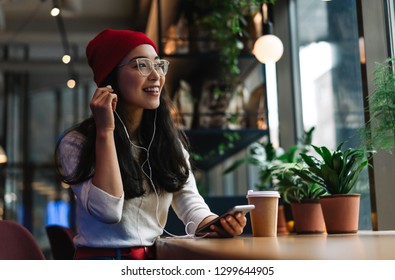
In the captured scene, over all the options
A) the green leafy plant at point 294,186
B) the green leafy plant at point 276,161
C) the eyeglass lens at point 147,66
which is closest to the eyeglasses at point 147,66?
the eyeglass lens at point 147,66

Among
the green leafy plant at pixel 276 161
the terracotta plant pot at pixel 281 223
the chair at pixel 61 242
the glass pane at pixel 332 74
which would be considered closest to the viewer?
the glass pane at pixel 332 74

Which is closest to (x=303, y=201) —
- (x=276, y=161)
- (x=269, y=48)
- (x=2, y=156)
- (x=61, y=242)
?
(x=276, y=161)

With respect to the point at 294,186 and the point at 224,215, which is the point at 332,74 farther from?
the point at 224,215

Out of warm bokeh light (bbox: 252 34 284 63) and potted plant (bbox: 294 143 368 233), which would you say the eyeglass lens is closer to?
potted plant (bbox: 294 143 368 233)

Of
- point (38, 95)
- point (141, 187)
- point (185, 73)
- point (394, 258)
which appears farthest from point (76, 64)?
point (394, 258)

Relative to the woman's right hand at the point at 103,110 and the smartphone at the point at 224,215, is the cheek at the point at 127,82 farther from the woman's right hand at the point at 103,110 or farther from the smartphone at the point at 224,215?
the smartphone at the point at 224,215

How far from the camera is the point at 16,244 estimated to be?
1.64m

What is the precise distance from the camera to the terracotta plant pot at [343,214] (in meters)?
1.72

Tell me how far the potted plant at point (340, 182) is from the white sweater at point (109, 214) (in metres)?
0.36

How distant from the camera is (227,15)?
3.39 metres

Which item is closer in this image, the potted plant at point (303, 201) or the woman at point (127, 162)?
the woman at point (127, 162)
